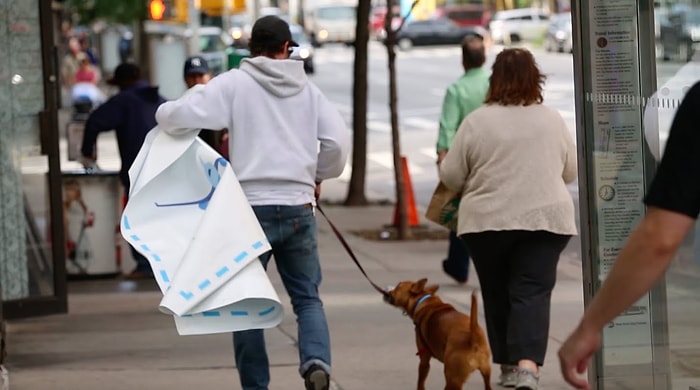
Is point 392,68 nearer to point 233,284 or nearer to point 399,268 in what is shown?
point 399,268

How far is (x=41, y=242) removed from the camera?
907cm

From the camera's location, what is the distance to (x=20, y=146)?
8.86 meters

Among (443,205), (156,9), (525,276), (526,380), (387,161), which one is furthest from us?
(156,9)

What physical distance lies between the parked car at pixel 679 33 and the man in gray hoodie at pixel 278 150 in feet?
5.04

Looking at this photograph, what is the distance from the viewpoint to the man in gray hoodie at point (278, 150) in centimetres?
575

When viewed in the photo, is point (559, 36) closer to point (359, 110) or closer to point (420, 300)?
point (359, 110)

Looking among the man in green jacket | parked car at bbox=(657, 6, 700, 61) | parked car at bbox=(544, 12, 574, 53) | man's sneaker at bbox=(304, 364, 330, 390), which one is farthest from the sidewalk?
parked car at bbox=(544, 12, 574, 53)

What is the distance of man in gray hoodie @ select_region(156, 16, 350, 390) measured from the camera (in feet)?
18.9

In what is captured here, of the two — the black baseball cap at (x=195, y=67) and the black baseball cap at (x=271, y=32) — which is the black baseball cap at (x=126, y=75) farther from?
the black baseball cap at (x=271, y=32)

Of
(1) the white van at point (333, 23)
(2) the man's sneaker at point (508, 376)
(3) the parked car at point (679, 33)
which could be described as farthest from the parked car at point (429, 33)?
(3) the parked car at point (679, 33)

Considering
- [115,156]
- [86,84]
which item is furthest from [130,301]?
[86,84]

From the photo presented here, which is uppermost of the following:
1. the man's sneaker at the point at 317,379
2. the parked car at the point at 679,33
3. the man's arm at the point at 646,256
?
the parked car at the point at 679,33

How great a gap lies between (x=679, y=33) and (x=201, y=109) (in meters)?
2.01

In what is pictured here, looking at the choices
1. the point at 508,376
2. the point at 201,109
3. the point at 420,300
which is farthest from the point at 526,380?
the point at 201,109
